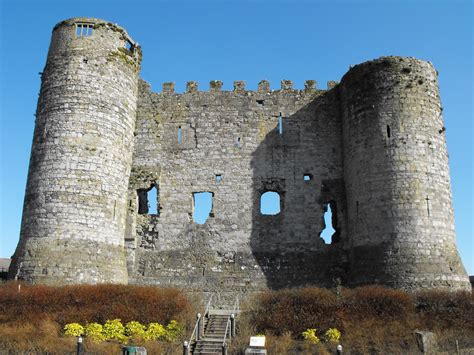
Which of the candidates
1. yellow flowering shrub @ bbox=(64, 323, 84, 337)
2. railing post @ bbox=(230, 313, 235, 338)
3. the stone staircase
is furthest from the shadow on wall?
yellow flowering shrub @ bbox=(64, 323, 84, 337)

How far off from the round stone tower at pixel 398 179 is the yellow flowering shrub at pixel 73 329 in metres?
10.9

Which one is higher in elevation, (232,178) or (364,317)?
(232,178)

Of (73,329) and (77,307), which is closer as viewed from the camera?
(73,329)

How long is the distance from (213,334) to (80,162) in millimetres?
8903

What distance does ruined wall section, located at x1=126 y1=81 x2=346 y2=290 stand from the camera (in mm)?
22766

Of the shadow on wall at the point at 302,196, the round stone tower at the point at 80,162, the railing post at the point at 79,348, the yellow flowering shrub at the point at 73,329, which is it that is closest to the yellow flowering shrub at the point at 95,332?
the yellow flowering shrub at the point at 73,329

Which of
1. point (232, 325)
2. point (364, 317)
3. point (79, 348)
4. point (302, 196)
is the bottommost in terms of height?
point (79, 348)

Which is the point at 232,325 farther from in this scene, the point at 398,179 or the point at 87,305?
the point at 398,179

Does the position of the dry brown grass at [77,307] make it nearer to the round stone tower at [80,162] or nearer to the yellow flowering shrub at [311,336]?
the round stone tower at [80,162]

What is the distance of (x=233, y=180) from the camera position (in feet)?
78.6

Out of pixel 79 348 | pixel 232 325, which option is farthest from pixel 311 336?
pixel 79 348

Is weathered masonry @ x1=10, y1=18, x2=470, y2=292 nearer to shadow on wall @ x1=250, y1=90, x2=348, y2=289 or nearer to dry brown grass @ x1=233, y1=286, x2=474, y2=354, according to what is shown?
shadow on wall @ x1=250, y1=90, x2=348, y2=289

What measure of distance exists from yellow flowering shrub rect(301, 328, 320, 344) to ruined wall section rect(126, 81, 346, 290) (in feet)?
19.3

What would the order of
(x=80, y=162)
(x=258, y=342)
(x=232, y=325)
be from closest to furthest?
(x=258, y=342) < (x=232, y=325) < (x=80, y=162)
